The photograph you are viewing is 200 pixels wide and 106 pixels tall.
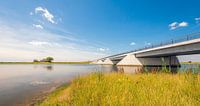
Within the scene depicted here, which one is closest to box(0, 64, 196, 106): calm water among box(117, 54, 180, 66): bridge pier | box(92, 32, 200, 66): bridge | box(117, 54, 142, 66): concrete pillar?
box(92, 32, 200, 66): bridge

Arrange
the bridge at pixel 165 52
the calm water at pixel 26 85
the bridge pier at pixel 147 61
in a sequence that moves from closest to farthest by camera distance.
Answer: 1. the calm water at pixel 26 85
2. the bridge at pixel 165 52
3. the bridge pier at pixel 147 61

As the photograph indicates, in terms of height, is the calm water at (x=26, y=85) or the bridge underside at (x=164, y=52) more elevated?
the bridge underside at (x=164, y=52)

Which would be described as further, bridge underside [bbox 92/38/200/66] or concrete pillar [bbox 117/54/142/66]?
concrete pillar [bbox 117/54/142/66]

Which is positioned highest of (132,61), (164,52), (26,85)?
(164,52)

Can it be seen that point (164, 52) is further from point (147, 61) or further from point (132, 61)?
point (132, 61)

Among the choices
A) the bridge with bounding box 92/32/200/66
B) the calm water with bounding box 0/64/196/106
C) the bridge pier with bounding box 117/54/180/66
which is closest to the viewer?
the calm water with bounding box 0/64/196/106

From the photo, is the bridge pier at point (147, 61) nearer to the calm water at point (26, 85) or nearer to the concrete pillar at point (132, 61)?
the concrete pillar at point (132, 61)

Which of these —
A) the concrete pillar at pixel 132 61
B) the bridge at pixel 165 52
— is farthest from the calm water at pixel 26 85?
the concrete pillar at pixel 132 61

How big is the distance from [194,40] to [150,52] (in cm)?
1856

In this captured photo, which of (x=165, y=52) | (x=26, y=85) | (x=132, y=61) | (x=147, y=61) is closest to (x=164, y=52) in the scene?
(x=165, y=52)

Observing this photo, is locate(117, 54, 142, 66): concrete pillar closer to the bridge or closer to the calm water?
the bridge

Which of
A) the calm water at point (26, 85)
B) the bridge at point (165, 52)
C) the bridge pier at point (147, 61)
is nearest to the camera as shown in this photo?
the calm water at point (26, 85)

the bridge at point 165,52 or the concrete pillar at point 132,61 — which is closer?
the bridge at point 165,52

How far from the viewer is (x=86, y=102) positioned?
4355 millimetres
